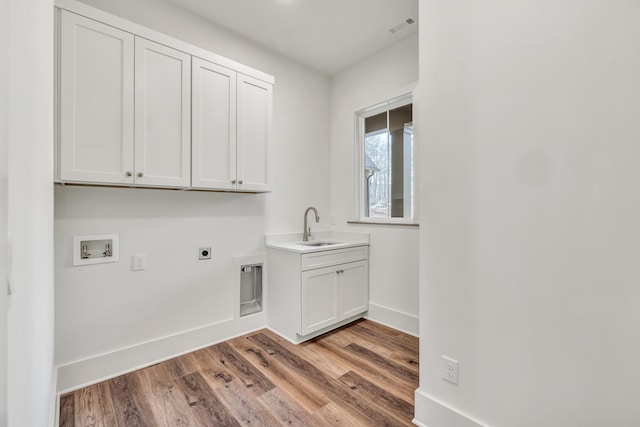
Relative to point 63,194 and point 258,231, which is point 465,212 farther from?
point 63,194

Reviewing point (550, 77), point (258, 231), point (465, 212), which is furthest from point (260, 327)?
point (550, 77)

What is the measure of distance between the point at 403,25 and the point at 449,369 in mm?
2706

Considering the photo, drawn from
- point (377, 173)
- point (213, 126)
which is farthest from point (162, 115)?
point (377, 173)

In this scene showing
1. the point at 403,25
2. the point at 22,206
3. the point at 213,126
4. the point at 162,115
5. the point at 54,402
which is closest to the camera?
the point at 22,206

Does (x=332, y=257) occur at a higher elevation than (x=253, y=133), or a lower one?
lower

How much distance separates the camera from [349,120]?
129 inches

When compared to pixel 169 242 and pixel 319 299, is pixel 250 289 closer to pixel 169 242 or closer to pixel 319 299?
pixel 319 299

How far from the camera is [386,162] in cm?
306

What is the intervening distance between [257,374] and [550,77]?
2333 millimetres

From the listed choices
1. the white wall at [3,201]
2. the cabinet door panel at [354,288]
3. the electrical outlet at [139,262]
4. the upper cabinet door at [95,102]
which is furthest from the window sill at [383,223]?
the white wall at [3,201]

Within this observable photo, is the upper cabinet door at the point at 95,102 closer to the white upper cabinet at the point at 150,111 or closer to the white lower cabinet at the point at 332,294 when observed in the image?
the white upper cabinet at the point at 150,111

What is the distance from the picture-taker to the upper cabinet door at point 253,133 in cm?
240

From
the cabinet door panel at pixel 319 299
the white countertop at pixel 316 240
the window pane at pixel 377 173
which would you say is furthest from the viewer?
the window pane at pixel 377 173

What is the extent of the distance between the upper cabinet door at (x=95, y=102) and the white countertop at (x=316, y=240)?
4.35 ft
